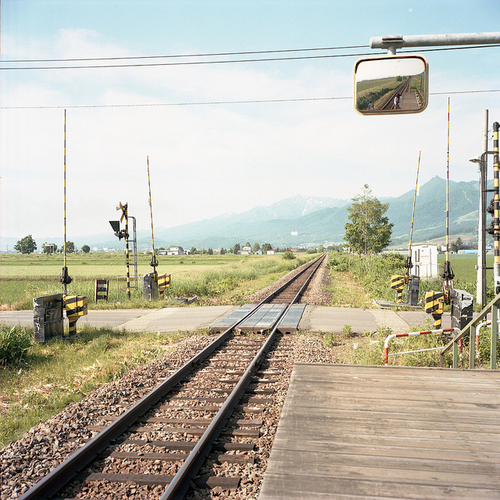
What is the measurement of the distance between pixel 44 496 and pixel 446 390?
4210 mm

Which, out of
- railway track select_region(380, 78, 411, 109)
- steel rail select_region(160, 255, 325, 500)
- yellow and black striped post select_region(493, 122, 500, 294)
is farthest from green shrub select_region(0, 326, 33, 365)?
yellow and black striped post select_region(493, 122, 500, 294)

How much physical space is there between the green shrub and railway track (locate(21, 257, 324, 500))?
12.2 feet

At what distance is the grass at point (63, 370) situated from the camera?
604 centimetres

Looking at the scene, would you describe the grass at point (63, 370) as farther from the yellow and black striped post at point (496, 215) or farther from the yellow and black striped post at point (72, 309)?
the yellow and black striped post at point (496, 215)

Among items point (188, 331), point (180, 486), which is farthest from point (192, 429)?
point (188, 331)

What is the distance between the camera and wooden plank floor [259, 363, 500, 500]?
302 cm

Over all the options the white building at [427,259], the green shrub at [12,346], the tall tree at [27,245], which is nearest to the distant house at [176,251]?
the tall tree at [27,245]

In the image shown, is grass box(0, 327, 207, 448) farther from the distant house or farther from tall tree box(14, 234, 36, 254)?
the distant house

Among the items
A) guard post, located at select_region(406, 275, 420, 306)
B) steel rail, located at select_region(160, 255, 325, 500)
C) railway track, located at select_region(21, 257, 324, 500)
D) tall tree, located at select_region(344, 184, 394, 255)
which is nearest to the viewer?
steel rail, located at select_region(160, 255, 325, 500)

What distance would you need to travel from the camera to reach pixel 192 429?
5207mm

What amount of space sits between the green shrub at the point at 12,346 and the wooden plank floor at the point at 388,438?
6234 millimetres

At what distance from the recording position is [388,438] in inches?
147

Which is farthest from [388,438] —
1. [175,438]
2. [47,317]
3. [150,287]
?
[150,287]

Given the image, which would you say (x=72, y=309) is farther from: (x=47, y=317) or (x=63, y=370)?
(x=63, y=370)
